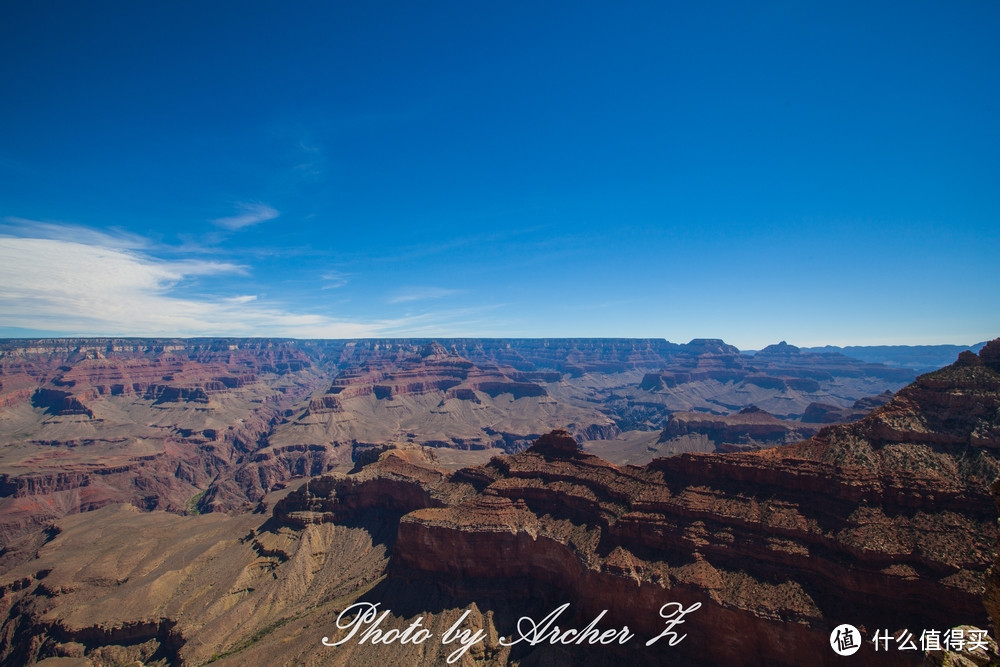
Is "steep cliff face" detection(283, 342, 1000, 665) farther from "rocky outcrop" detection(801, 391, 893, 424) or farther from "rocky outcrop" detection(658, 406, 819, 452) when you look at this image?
"rocky outcrop" detection(801, 391, 893, 424)

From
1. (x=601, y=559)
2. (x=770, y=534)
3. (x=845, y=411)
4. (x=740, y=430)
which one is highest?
(x=770, y=534)

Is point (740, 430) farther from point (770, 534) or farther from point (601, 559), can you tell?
point (601, 559)

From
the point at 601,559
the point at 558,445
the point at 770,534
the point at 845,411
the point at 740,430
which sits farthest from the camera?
the point at 845,411

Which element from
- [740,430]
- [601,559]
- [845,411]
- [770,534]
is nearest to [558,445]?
[601,559]

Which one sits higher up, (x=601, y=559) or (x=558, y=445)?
(x=558, y=445)

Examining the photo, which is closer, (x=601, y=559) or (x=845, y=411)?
(x=601, y=559)

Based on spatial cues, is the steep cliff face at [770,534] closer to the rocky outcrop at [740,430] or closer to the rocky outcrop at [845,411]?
the rocky outcrop at [740,430]

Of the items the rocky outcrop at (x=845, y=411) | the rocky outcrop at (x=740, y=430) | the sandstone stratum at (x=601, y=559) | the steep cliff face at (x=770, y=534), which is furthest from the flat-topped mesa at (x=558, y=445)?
the rocky outcrop at (x=845, y=411)

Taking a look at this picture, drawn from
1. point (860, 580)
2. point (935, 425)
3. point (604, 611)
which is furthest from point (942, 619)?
point (604, 611)

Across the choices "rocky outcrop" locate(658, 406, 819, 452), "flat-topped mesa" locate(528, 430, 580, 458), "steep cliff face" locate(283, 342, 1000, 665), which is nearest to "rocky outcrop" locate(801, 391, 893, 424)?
"rocky outcrop" locate(658, 406, 819, 452)
